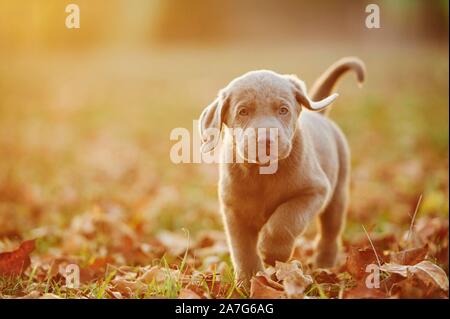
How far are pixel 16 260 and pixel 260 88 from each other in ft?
5.83

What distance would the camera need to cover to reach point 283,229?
3236 mm

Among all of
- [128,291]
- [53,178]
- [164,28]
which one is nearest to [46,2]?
[53,178]

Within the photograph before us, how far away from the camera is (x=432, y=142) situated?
25.3 feet

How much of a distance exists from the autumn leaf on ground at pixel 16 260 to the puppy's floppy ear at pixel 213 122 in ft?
4.21

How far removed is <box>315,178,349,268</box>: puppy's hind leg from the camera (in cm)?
431

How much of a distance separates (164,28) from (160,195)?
426cm

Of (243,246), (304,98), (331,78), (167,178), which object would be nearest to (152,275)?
(243,246)

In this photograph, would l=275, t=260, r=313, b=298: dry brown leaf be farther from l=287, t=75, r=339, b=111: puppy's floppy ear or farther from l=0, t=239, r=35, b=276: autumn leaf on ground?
l=0, t=239, r=35, b=276: autumn leaf on ground

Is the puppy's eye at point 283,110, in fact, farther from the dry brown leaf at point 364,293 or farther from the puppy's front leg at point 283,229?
the dry brown leaf at point 364,293

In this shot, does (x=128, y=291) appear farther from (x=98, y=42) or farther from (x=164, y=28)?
(x=98, y=42)

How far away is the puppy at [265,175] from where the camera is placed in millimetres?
3201

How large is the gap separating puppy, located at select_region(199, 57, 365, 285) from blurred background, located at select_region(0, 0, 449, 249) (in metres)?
1.85
